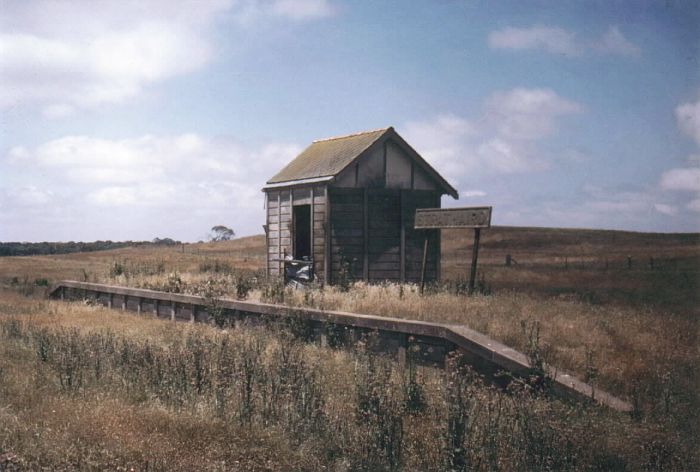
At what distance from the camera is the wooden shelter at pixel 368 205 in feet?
54.8

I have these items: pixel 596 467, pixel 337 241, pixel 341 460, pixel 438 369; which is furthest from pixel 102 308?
pixel 596 467

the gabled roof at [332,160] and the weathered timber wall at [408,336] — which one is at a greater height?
the gabled roof at [332,160]

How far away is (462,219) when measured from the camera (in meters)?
13.4

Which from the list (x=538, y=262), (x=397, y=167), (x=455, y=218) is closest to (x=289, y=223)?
(x=397, y=167)

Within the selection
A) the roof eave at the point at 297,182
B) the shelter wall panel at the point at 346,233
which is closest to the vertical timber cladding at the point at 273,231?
the roof eave at the point at 297,182


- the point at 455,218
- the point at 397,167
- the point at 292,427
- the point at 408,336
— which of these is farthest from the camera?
the point at 397,167

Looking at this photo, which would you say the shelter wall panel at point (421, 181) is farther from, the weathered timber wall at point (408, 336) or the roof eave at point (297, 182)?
the weathered timber wall at point (408, 336)

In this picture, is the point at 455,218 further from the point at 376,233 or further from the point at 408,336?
the point at 408,336

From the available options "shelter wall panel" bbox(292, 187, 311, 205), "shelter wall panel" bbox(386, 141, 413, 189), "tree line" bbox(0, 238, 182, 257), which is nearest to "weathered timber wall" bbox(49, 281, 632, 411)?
"shelter wall panel" bbox(292, 187, 311, 205)

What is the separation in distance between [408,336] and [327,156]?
9288mm

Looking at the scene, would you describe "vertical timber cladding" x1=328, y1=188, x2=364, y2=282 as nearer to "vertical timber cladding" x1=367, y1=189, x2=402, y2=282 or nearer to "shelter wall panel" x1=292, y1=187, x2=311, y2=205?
"vertical timber cladding" x1=367, y1=189, x2=402, y2=282

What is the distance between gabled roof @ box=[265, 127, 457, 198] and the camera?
666 inches

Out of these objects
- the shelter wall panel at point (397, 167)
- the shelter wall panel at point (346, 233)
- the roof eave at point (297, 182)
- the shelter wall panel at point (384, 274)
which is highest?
the shelter wall panel at point (397, 167)

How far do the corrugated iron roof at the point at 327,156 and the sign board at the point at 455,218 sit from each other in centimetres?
290
